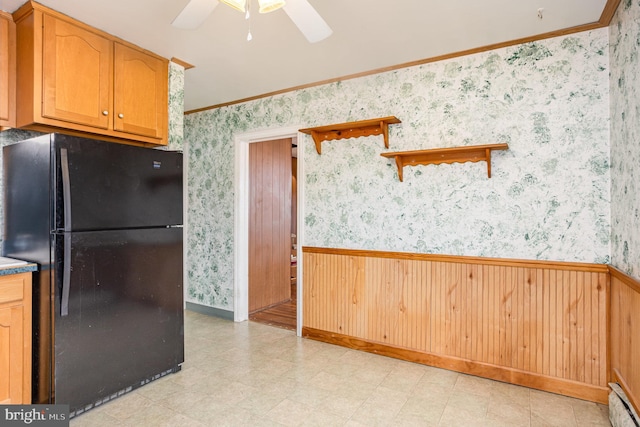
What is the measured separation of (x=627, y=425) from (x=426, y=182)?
1.86 m

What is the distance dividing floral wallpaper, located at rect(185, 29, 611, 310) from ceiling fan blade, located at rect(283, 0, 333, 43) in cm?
137

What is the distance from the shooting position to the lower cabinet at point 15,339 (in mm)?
1858

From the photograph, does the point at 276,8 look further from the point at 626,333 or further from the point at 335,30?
the point at 626,333

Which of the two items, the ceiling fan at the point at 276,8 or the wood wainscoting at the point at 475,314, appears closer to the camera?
the ceiling fan at the point at 276,8

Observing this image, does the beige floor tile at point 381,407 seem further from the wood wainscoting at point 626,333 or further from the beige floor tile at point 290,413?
the wood wainscoting at point 626,333

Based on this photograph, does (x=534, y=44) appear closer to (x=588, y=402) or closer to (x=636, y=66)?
(x=636, y=66)

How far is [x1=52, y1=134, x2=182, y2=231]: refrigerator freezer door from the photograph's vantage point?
196cm

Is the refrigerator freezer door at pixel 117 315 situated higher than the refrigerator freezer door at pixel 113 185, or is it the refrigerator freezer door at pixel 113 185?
the refrigerator freezer door at pixel 113 185

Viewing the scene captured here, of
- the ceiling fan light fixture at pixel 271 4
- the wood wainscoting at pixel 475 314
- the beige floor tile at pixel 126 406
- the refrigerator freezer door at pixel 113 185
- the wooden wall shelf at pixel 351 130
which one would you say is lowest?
the beige floor tile at pixel 126 406

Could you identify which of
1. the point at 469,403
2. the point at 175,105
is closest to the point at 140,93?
the point at 175,105

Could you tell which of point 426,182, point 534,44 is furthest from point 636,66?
point 426,182

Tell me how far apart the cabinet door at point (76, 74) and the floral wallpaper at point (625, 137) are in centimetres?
317

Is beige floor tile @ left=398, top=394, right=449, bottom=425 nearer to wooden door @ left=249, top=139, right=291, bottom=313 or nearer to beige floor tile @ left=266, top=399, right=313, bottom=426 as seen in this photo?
beige floor tile @ left=266, top=399, right=313, bottom=426

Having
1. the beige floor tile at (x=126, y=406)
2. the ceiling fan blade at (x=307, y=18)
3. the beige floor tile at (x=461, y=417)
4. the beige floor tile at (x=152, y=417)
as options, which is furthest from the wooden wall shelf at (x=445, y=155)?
the beige floor tile at (x=126, y=406)
